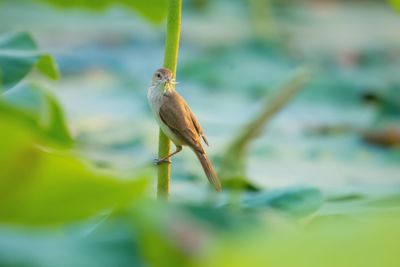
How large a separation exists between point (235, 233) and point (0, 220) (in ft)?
0.56

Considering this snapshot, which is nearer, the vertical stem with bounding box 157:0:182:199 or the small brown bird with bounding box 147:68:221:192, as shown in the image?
the vertical stem with bounding box 157:0:182:199

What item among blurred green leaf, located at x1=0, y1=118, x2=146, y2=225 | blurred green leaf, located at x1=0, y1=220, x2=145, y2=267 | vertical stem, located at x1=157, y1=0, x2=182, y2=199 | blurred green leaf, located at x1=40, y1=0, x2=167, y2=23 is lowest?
blurred green leaf, located at x1=0, y1=220, x2=145, y2=267

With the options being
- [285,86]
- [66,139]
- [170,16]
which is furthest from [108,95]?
[170,16]

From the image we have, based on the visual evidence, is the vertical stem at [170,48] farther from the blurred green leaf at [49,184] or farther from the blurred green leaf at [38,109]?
the blurred green leaf at [49,184]

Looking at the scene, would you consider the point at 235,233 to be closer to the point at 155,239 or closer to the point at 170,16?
the point at 155,239

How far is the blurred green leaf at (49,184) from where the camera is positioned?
2.16ft

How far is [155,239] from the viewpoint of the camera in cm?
61

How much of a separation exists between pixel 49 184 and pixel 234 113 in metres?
2.54

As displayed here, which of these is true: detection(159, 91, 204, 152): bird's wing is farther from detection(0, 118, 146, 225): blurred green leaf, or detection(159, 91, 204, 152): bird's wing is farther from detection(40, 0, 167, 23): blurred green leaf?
detection(0, 118, 146, 225): blurred green leaf

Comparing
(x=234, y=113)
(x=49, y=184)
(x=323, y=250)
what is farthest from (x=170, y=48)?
(x=234, y=113)

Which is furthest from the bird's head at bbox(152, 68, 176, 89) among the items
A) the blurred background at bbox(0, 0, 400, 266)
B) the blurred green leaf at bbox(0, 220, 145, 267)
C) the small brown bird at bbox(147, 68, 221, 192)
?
the blurred green leaf at bbox(0, 220, 145, 267)

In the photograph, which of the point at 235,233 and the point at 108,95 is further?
the point at 108,95

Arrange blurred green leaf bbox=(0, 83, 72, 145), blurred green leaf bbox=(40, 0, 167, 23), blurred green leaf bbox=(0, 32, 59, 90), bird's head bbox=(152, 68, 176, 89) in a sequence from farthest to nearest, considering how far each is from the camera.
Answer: blurred green leaf bbox=(40, 0, 167, 23), blurred green leaf bbox=(0, 32, 59, 90), bird's head bbox=(152, 68, 176, 89), blurred green leaf bbox=(0, 83, 72, 145)

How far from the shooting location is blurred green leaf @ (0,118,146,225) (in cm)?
66
